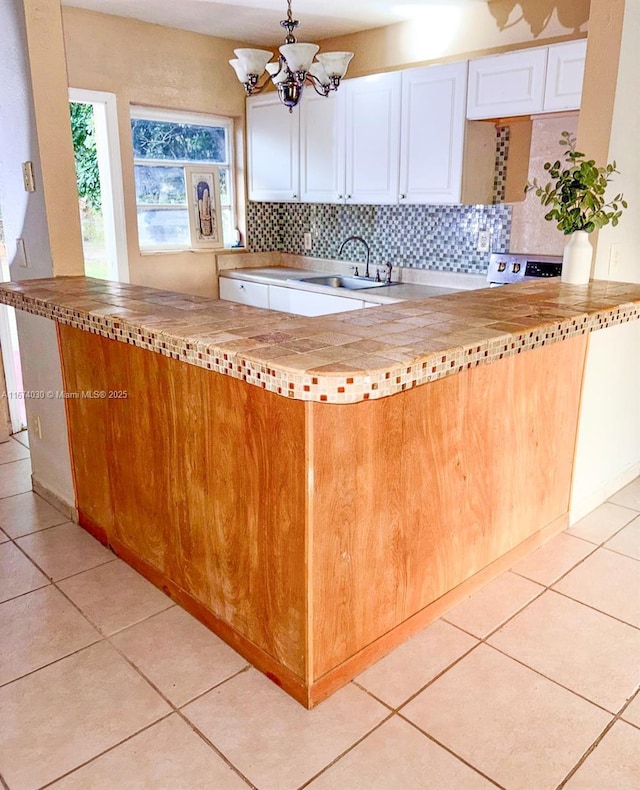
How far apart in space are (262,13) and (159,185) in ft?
4.55

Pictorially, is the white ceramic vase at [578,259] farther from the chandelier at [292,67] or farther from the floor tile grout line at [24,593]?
the floor tile grout line at [24,593]

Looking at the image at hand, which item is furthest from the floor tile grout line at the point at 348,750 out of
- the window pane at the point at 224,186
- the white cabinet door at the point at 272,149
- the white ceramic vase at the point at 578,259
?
the window pane at the point at 224,186

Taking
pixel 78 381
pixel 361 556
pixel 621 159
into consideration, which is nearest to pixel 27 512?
pixel 78 381

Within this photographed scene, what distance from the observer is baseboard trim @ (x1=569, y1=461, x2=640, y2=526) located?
269 cm

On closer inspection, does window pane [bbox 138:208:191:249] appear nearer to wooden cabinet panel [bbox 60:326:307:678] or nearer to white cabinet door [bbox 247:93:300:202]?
white cabinet door [bbox 247:93:300:202]

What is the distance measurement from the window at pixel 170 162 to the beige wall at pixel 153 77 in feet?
0.35

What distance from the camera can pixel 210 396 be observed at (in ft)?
5.82

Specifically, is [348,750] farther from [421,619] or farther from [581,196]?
[581,196]

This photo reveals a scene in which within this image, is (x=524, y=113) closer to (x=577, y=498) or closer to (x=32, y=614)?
(x=577, y=498)

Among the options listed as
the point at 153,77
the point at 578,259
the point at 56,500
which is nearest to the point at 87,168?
the point at 153,77

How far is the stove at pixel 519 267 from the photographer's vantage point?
364 centimetres

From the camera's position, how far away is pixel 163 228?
4.80 meters

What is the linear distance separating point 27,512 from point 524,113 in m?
3.13

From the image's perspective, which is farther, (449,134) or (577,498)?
(449,134)
